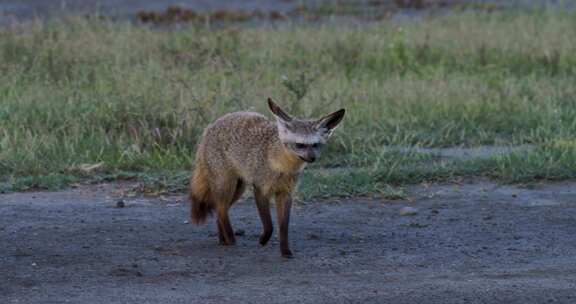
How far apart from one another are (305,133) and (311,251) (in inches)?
27.5

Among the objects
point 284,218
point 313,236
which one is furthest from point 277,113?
point 313,236

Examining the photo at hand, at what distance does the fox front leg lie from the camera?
6.32 m

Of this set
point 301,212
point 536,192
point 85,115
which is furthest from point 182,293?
point 85,115

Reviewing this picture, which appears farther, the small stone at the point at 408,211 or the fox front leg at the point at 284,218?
the small stone at the point at 408,211

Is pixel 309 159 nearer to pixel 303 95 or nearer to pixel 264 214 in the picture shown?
pixel 264 214

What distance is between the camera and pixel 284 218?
253 inches

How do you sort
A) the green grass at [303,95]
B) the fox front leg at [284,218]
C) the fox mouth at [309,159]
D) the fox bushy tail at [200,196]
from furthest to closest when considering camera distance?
the green grass at [303,95] → the fox bushy tail at [200,196] → the fox front leg at [284,218] → the fox mouth at [309,159]

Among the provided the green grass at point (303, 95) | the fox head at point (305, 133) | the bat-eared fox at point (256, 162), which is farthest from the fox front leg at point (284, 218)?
the green grass at point (303, 95)

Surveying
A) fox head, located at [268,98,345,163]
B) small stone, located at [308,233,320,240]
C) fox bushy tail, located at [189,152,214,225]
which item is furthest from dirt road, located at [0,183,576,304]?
fox head, located at [268,98,345,163]

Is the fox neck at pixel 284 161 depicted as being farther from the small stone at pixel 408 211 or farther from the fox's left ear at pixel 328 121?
the small stone at pixel 408 211

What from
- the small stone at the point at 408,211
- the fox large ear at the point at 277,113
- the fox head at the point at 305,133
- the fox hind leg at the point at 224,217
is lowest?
the small stone at the point at 408,211

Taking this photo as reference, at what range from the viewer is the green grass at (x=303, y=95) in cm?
859

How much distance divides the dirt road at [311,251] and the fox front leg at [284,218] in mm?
83

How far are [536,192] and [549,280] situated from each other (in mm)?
2336
